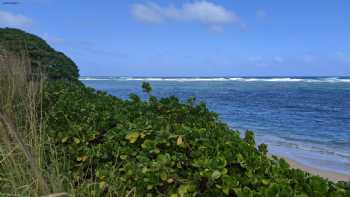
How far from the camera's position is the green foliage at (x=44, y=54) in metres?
11.2

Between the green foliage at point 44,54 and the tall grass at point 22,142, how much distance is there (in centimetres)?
598

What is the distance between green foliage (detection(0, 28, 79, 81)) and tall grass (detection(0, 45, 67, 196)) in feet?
19.6

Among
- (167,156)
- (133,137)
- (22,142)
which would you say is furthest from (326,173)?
(22,142)

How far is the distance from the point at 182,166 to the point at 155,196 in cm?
26

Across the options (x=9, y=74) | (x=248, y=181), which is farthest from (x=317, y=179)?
(x=9, y=74)

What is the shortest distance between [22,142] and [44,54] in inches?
423

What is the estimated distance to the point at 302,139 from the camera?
1181cm

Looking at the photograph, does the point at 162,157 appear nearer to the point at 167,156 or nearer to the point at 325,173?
the point at 167,156

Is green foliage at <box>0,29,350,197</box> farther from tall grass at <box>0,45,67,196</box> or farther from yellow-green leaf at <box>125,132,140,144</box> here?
tall grass at <box>0,45,67,196</box>

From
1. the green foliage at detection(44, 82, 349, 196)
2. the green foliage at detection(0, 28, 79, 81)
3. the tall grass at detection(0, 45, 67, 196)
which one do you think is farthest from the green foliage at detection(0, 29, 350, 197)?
the green foliage at detection(0, 28, 79, 81)

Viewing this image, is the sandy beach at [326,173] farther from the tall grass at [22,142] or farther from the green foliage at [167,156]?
the tall grass at [22,142]

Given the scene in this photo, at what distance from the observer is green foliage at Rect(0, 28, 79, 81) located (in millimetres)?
11238

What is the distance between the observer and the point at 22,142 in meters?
1.89

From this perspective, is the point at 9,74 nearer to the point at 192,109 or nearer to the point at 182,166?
the point at 192,109
